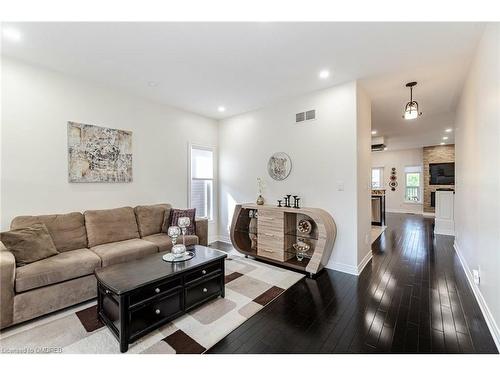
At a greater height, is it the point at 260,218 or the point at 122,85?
the point at 122,85

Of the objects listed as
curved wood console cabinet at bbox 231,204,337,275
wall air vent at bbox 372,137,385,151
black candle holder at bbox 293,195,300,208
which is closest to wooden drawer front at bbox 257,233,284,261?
curved wood console cabinet at bbox 231,204,337,275

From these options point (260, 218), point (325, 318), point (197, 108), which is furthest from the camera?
point (197, 108)

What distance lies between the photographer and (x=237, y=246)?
4.05 metres

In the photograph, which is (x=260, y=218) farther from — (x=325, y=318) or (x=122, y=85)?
(x=122, y=85)

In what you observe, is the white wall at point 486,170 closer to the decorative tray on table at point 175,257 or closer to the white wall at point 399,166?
the decorative tray on table at point 175,257

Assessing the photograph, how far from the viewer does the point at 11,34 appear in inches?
87.7

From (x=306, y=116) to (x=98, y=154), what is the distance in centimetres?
328

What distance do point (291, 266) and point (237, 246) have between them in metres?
1.09

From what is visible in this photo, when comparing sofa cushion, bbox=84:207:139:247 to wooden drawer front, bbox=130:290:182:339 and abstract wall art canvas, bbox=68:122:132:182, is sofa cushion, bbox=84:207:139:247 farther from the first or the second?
wooden drawer front, bbox=130:290:182:339

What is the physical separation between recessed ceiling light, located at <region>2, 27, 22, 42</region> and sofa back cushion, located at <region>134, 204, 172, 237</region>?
234cm

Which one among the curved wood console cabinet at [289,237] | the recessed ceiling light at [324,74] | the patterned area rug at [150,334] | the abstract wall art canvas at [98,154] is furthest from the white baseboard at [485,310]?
the abstract wall art canvas at [98,154]

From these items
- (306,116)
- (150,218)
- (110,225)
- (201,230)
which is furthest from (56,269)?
(306,116)
